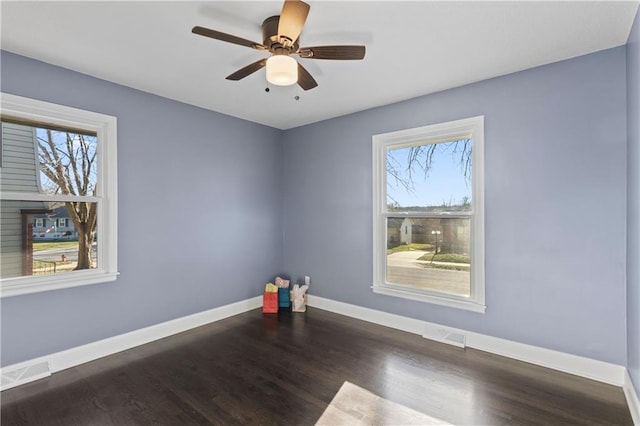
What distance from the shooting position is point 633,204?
2.17 metres

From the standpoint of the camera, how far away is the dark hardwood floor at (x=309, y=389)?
6.80 ft

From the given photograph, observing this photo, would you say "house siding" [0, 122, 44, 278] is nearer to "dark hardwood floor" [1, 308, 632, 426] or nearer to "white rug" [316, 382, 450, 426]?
"dark hardwood floor" [1, 308, 632, 426]

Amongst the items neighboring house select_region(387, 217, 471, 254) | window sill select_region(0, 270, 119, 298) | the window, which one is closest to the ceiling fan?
the window

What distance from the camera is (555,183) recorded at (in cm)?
268

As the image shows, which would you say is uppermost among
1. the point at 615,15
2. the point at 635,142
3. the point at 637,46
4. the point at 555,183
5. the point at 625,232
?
the point at 615,15

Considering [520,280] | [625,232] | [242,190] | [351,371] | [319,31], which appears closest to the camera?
[319,31]

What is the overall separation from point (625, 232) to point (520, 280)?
825 millimetres

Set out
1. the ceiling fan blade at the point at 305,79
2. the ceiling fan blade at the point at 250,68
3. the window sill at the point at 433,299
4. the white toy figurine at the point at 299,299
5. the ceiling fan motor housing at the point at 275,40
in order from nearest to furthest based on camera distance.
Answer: the ceiling fan motor housing at the point at 275,40, the ceiling fan blade at the point at 250,68, the ceiling fan blade at the point at 305,79, the window sill at the point at 433,299, the white toy figurine at the point at 299,299

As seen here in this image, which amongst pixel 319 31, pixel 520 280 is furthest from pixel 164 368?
pixel 520 280

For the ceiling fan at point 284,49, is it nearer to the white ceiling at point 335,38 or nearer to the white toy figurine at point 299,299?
the white ceiling at point 335,38

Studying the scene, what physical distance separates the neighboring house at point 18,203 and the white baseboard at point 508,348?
10.8 ft

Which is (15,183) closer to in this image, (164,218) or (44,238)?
(44,238)

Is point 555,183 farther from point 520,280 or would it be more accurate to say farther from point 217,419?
point 217,419

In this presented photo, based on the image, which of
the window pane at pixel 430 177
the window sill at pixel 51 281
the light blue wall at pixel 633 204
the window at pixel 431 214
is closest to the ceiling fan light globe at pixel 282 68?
the window at pixel 431 214
